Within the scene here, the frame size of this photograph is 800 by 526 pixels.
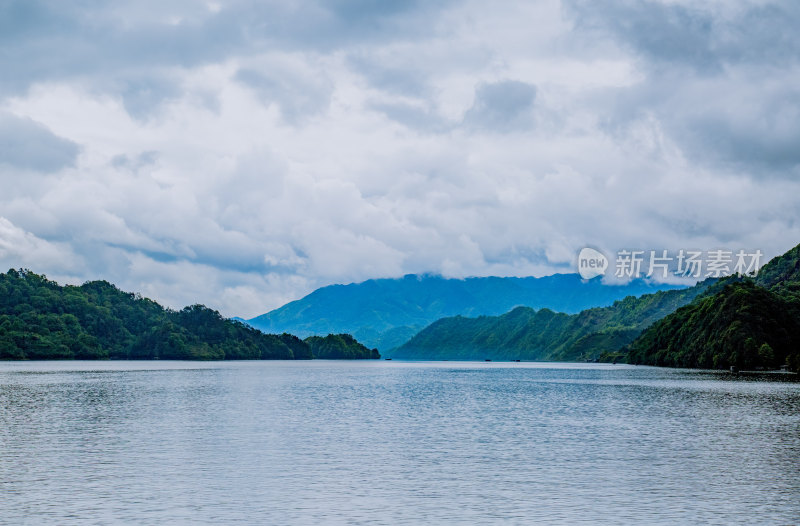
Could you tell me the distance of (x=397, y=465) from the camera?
5853cm

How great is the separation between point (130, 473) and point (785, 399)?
350 ft

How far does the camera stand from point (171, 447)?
67.9m

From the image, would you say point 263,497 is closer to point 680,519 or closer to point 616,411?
point 680,519

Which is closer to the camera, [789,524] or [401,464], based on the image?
[789,524]

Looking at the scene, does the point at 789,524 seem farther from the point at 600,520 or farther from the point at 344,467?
the point at 344,467

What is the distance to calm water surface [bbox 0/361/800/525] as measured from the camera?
42519mm

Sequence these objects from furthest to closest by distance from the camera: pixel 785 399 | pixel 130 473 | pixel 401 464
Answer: pixel 785 399 < pixel 401 464 < pixel 130 473

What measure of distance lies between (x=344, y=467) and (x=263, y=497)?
38.9ft

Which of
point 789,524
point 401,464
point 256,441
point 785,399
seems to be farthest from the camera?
point 785,399

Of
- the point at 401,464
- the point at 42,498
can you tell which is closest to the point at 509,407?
the point at 401,464

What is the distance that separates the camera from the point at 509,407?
11562 cm

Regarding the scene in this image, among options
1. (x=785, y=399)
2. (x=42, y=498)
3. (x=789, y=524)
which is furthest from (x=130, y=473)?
(x=785, y=399)

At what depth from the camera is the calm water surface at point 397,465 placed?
42519 mm

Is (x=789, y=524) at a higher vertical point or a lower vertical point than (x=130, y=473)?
higher
